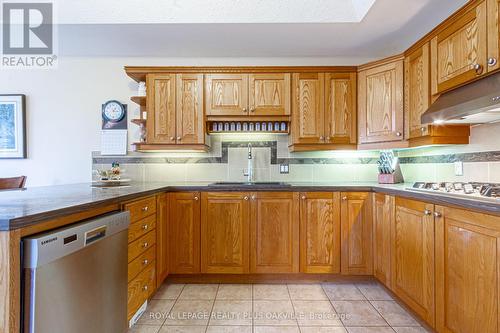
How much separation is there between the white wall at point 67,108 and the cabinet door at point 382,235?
2172mm

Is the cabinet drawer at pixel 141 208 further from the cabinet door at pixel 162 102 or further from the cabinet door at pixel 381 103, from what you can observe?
the cabinet door at pixel 381 103

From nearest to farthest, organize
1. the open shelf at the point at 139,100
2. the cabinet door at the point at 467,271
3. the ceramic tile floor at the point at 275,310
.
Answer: the cabinet door at the point at 467,271 → the ceramic tile floor at the point at 275,310 → the open shelf at the point at 139,100

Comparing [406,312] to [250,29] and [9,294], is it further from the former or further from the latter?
[250,29]

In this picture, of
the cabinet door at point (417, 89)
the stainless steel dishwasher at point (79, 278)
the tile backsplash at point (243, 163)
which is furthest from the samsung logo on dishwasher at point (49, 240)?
the cabinet door at point (417, 89)

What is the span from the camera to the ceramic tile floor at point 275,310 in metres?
1.79

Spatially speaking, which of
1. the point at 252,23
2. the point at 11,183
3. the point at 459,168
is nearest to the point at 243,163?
the point at 252,23

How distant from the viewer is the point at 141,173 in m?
3.02

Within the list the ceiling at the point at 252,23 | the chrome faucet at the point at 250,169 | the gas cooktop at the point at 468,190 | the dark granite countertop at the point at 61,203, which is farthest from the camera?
the chrome faucet at the point at 250,169

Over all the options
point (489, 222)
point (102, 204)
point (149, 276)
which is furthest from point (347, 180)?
point (102, 204)

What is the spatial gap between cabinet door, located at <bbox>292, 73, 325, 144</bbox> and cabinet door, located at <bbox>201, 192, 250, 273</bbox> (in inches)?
35.7

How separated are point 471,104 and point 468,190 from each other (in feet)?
1.63

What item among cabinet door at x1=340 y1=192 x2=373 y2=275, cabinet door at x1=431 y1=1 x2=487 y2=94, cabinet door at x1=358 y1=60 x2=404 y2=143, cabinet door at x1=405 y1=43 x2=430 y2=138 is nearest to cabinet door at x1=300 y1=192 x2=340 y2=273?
cabinet door at x1=340 y1=192 x2=373 y2=275

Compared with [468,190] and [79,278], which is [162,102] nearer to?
[79,278]

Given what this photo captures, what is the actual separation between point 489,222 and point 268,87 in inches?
79.9
